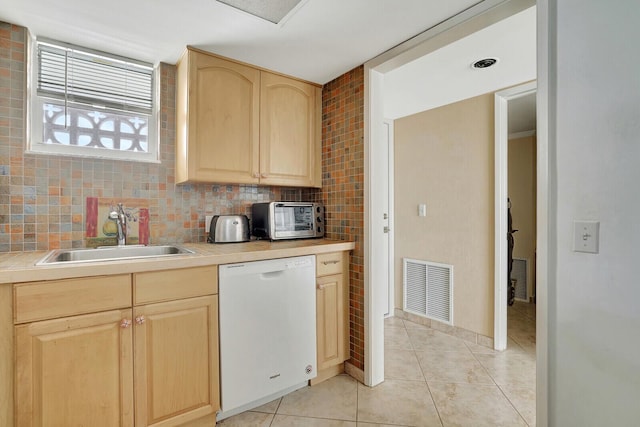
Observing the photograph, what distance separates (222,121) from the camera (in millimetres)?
1969

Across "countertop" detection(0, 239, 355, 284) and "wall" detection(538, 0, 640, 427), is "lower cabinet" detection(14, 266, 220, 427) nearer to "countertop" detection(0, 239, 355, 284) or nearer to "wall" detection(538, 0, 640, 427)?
"countertop" detection(0, 239, 355, 284)

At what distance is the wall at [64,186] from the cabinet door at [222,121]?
312mm

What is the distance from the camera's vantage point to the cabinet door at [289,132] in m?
2.16

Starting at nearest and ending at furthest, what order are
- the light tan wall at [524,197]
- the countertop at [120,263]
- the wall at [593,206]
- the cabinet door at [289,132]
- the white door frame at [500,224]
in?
1. the wall at [593,206]
2. the countertop at [120,263]
3. the cabinet door at [289,132]
4. the white door frame at [500,224]
5. the light tan wall at [524,197]

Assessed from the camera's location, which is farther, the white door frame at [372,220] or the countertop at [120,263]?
the white door frame at [372,220]

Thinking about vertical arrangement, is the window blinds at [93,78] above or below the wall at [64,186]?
above

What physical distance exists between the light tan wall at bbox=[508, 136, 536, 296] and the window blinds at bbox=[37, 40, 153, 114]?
420cm

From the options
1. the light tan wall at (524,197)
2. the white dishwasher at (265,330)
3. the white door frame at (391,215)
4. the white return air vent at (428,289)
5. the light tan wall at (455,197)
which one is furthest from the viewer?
the light tan wall at (524,197)

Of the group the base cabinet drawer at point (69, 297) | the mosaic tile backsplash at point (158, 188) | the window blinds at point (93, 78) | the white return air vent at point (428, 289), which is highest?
the window blinds at point (93, 78)

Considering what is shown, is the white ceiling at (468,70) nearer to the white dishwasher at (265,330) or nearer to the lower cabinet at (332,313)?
the lower cabinet at (332,313)

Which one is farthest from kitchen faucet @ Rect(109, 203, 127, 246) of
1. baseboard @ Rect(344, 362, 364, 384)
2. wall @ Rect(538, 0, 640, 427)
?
wall @ Rect(538, 0, 640, 427)

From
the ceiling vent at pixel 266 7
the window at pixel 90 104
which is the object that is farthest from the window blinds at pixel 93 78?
the ceiling vent at pixel 266 7

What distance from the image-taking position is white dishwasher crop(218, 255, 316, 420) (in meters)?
1.61

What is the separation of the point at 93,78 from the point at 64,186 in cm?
69
